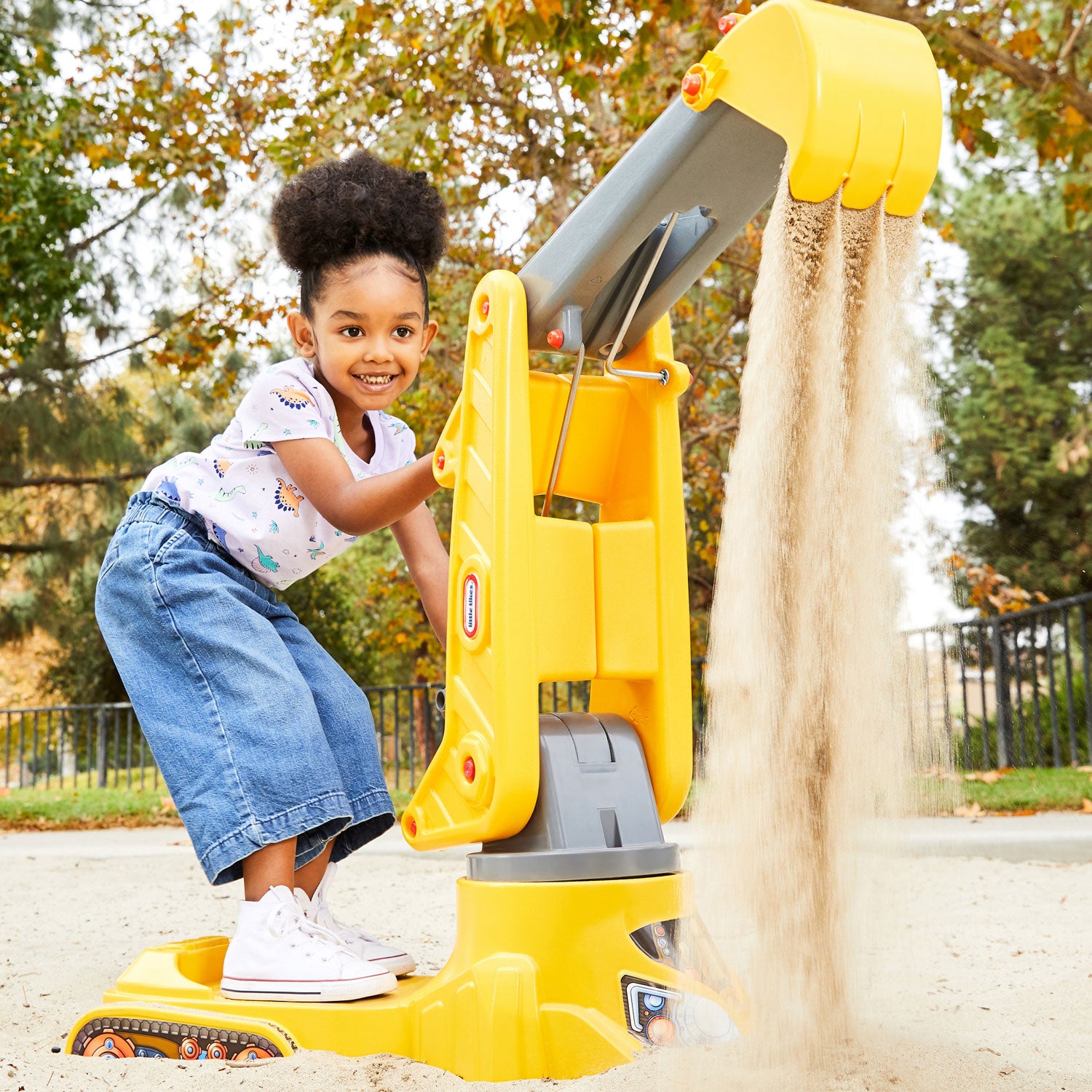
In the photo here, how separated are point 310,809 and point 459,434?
60 cm

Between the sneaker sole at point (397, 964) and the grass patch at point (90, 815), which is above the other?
the sneaker sole at point (397, 964)

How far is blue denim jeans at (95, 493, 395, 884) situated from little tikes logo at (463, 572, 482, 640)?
0.36 m

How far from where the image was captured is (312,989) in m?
1.56

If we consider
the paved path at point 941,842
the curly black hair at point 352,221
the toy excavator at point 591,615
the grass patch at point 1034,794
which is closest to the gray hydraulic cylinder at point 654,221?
the toy excavator at point 591,615

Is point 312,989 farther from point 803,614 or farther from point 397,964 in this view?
point 803,614

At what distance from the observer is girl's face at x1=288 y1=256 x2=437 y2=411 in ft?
5.84

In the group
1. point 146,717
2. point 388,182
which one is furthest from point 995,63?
point 146,717

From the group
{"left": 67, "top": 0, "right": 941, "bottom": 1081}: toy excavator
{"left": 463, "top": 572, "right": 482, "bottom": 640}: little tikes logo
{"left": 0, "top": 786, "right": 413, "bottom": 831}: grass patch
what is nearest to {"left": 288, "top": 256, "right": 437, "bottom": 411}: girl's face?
{"left": 67, "top": 0, "right": 941, "bottom": 1081}: toy excavator

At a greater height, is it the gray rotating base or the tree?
the tree

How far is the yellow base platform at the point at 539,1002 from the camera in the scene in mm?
1367

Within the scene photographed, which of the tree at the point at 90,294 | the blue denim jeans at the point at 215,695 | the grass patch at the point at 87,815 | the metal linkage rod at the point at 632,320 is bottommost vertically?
the grass patch at the point at 87,815

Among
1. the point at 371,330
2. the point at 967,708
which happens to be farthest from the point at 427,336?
the point at 967,708

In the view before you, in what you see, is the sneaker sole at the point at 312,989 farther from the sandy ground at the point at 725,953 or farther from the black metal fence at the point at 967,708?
the black metal fence at the point at 967,708

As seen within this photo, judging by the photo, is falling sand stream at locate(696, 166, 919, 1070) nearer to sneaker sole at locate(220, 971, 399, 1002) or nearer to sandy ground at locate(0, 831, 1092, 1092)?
sandy ground at locate(0, 831, 1092, 1092)
